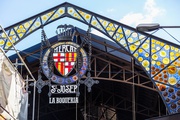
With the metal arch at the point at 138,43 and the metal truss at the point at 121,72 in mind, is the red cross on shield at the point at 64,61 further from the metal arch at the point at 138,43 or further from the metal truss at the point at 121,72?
the metal truss at the point at 121,72

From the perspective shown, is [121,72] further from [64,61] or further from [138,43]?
[138,43]

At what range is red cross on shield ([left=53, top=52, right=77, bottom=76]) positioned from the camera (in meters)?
22.3

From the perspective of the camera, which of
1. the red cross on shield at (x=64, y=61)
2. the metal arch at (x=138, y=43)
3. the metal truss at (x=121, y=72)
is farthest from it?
the metal truss at (x=121, y=72)

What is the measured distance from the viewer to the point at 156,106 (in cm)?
3047

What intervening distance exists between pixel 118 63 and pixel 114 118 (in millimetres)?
11254

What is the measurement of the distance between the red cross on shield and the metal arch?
1.74 meters

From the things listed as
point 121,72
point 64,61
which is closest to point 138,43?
point 64,61

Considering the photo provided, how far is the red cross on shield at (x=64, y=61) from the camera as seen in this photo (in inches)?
877

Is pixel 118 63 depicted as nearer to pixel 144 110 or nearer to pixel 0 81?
pixel 144 110

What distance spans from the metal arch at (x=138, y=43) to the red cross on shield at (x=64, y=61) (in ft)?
5.71

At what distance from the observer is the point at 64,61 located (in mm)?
22469

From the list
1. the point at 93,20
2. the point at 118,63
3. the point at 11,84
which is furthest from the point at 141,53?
the point at 11,84

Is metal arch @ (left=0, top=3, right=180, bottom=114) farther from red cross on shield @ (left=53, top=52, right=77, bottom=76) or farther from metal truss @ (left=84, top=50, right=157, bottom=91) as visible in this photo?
metal truss @ (left=84, top=50, right=157, bottom=91)

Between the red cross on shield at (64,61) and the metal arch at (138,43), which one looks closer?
the metal arch at (138,43)
